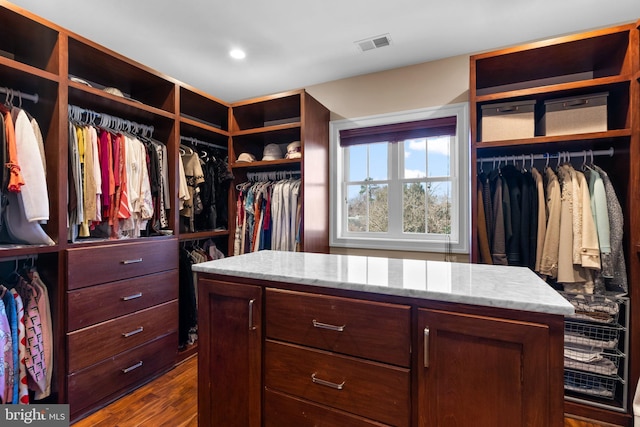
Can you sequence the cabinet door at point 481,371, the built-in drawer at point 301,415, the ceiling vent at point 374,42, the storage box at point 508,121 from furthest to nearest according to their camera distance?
the ceiling vent at point 374,42 → the storage box at point 508,121 → the built-in drawer at point 301,415 → the cabinet door at point 481,371

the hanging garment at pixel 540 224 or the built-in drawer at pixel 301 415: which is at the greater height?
the hanging garment at pixel 540 224

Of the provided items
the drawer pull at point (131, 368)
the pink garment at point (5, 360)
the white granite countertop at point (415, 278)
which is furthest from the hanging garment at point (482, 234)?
the pink garment at point (5, 360)

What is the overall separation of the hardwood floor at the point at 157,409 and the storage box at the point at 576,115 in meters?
1.85

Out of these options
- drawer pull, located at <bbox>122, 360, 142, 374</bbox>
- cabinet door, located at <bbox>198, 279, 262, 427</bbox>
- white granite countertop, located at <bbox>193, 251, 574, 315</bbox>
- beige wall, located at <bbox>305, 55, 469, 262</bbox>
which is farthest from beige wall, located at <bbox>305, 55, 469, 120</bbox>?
drawer pull, located at <bbox>122, 360, 142, 374</bbox>

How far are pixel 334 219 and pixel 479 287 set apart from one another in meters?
2.15

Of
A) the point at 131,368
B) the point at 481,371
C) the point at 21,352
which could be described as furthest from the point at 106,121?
the point at 481,371

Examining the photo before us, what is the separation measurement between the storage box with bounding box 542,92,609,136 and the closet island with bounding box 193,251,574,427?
4.30 ft

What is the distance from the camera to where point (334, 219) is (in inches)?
123

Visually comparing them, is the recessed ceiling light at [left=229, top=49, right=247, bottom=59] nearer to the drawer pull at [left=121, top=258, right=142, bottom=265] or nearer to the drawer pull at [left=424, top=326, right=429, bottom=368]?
the drawer pull at [left=121, top=258, right=142, bottom=265]

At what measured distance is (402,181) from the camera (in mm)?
2986

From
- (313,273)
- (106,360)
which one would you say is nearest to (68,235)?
(106,360)

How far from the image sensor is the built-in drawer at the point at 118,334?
175 cm

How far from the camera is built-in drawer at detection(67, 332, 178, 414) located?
1.75 m

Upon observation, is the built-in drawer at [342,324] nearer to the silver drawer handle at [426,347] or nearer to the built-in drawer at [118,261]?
the silver drawer handle at [426,347]
